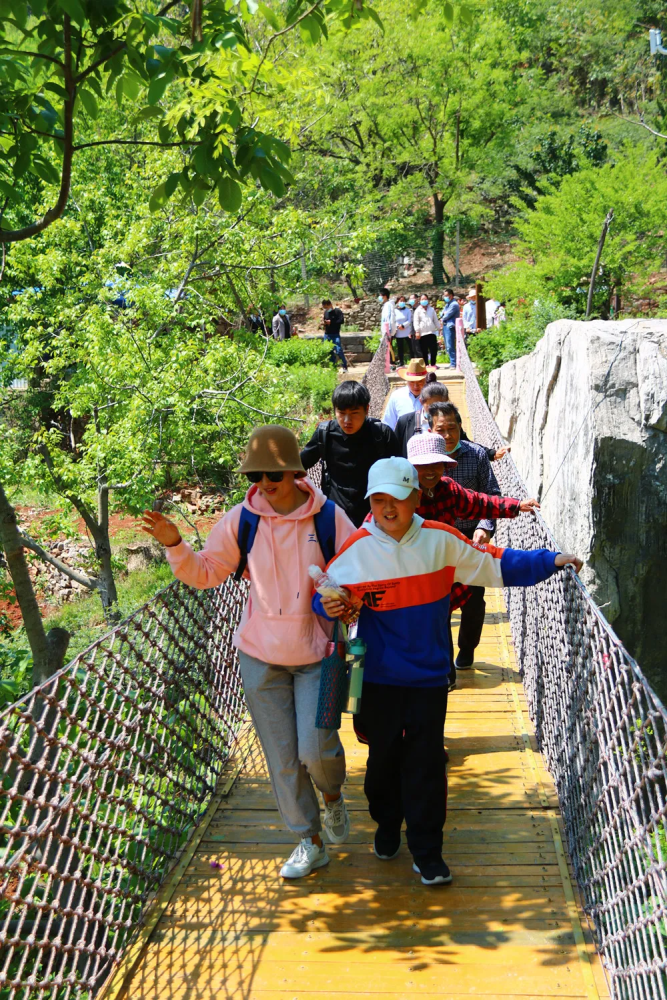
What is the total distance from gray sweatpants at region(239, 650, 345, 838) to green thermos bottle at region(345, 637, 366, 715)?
0.56ft

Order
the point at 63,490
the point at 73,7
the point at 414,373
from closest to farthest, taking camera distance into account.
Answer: the point at 73,7 → the point at 414,373 → the point at 63,490

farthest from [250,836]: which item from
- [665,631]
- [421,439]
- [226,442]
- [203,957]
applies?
[226,442]

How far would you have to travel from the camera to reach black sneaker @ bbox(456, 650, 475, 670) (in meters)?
5.29

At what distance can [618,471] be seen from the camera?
6555mm

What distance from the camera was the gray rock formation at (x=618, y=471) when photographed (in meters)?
6.51

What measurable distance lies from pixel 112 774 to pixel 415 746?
3.57 ft

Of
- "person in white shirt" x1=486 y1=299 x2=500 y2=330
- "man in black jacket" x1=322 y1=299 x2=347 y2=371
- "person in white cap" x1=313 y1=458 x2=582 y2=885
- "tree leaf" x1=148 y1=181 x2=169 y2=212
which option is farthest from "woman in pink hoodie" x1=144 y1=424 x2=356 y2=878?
"person in white shirt" x1=486 y1=299 x2=500 y2=330

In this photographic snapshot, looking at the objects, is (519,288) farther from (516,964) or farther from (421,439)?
(516,964)

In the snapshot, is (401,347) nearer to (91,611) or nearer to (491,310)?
(491,310)

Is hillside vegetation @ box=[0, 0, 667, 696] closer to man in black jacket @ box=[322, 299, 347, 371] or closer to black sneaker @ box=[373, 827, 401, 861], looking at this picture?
man in black jacket @ box=[322, 299, 347, 371]

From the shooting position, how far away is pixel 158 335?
11180 millimetres

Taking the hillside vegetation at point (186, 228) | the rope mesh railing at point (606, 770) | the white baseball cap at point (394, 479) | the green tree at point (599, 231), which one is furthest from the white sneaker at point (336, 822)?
the green tree at point (599, 231)

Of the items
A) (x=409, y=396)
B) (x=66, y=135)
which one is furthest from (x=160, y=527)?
(x=409, y=396)

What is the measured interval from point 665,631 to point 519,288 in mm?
12614
